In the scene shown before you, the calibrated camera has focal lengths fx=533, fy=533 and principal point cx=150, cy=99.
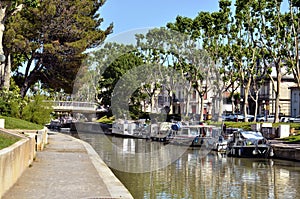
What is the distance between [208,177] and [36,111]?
20.9 m

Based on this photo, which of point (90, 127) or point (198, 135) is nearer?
point (198, 135)

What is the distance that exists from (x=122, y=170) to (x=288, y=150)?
12.4 meters

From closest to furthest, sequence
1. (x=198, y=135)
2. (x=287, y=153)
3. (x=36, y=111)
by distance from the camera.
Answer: (x=287, y=153), (x=36, y=111), (x=198, y=135)

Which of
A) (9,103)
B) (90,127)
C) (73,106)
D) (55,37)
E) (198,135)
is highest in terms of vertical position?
(55,37)

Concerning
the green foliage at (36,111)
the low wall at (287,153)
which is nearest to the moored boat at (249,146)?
the low wall at (287,153)

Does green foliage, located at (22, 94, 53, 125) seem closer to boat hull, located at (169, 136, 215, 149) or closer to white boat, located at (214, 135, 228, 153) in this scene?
boat hull, located at (169, 136, 215, 149)

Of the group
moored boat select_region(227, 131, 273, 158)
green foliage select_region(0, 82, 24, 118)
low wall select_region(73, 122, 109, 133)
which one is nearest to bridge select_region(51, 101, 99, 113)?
low wall select_region(73, 122, 109, 133)

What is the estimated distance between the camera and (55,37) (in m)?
44.7

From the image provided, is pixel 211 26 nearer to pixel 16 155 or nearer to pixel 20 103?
pixel 20 103

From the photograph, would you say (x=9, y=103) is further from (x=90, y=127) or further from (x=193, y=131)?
(x=90, y=127)

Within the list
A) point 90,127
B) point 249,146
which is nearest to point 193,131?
point 249,146

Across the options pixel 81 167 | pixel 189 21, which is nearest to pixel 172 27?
pixel 189 21

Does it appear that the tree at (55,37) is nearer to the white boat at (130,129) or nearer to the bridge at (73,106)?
the white boat at (130,129)

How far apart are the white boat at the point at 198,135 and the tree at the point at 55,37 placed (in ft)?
36.5
